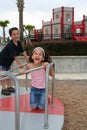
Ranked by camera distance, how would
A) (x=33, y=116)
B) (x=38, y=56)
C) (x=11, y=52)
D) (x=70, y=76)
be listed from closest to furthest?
(x=33, y=116) → (x=38, y=56) → (x=11, y=52) → (x=70, y=76)

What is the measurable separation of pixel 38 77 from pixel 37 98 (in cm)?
36

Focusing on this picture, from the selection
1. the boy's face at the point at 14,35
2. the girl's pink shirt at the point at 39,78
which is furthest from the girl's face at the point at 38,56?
the boy's face at the point at 14,35

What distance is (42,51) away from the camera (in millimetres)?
5238

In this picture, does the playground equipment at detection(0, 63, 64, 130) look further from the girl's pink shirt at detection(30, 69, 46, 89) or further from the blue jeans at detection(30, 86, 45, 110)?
the girl's pink shirt at detection(30, 69, 46, 89)

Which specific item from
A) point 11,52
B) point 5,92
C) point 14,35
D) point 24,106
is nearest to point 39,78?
point 24,106

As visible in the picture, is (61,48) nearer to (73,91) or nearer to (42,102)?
(73,91)

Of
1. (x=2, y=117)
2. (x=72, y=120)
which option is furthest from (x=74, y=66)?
(x=2, y=117)

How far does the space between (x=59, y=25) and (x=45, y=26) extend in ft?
7.03

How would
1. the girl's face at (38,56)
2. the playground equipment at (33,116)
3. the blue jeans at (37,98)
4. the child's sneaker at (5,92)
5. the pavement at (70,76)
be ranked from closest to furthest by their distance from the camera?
the playground equipment at (33,116) → the girl's face at (38,56) → the blue jeans at (37,98) → the child's sneaker at (5,92) → the pavement at (70,76)

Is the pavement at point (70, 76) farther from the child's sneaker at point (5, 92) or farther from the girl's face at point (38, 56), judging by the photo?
the girl's face at point (38, 56)

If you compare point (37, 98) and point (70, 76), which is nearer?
point (37, 98)

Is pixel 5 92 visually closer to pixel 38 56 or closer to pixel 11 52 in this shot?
pixel 11 52

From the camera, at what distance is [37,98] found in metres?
5.40

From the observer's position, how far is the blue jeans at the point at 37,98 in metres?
5.30
